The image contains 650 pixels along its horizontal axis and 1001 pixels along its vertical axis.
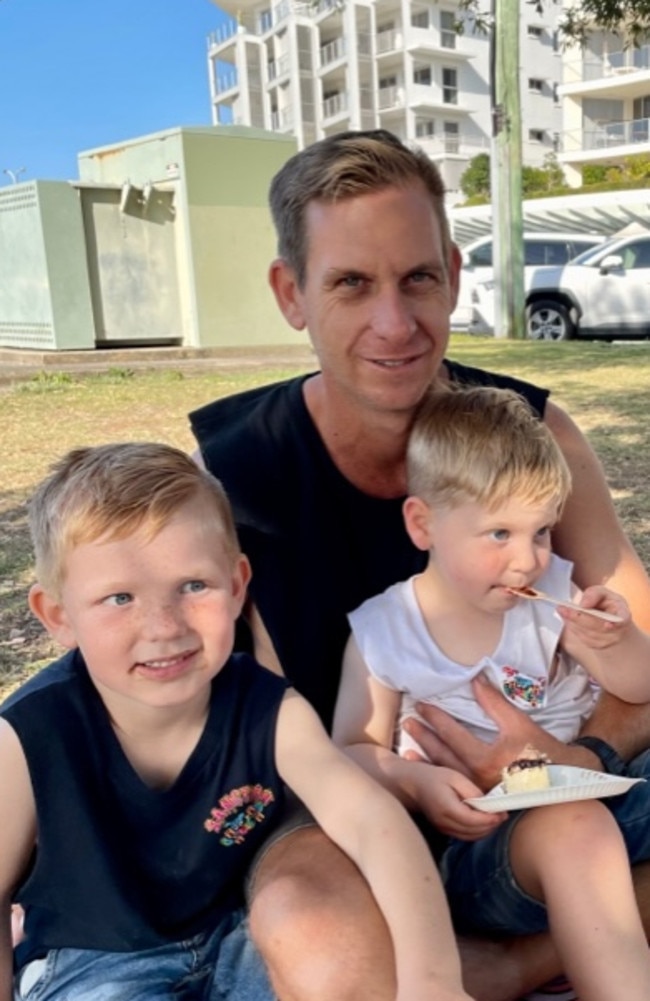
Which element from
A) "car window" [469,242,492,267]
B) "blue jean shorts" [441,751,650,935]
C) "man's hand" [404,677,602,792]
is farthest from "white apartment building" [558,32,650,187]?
"blue jean shorts" [441,751,650,935]

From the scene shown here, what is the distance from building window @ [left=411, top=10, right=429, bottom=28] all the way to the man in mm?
46449

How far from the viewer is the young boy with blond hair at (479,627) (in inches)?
67.5

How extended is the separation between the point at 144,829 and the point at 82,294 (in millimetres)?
11499

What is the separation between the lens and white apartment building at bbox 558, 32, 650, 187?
37.6 m

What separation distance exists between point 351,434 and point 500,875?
90 centimetres

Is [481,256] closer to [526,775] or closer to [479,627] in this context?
[479,627]

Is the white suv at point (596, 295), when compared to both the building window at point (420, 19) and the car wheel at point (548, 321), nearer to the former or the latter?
the car wheel at point (548, 321)

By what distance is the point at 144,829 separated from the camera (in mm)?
1611

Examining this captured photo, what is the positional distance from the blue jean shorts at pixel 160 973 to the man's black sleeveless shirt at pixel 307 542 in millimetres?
519

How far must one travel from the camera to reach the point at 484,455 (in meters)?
1.84

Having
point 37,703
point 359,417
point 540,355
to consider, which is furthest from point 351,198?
point 540,355

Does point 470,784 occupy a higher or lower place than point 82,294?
lower

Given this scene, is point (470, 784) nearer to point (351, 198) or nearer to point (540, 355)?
point (351, 198)

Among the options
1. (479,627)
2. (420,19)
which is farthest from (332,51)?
(479,627)
